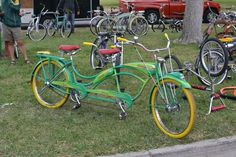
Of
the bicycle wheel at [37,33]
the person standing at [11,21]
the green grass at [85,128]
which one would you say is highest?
the person standing at [11,21]

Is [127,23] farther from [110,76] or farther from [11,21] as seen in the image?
[110,76]

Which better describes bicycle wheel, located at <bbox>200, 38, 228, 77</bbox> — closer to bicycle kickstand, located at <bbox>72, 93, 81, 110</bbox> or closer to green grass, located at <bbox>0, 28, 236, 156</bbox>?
green grass, located at <bbox>0, 28, 236, 156</bbox>

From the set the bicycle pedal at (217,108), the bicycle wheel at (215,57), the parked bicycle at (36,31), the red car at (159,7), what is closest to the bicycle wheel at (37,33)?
the parked bicycle at (36,31)

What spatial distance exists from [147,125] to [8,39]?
4.81 meters

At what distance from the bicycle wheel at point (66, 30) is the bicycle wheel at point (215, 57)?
7.92m

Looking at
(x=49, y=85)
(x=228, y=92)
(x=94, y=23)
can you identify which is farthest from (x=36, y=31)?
(x=228, y=92)

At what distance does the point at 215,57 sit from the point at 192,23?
17.8ft

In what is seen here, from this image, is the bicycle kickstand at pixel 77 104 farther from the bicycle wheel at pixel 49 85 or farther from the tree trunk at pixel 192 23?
the tree trunk at pixel 192 23

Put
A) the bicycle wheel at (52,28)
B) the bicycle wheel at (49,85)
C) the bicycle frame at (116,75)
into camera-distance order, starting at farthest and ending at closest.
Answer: the bicycle wheel at (52,28)
the bicycle wheel at (49,85)
the bicycle frame at (116,75)

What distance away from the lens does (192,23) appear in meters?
12.6

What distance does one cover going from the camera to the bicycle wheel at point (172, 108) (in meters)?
5.10

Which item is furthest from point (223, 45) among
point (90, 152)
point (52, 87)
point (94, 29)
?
point (94, 29)

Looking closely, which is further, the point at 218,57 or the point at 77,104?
the point at 218,57

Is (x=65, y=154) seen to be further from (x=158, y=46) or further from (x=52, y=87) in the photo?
(x=158, y=46)
